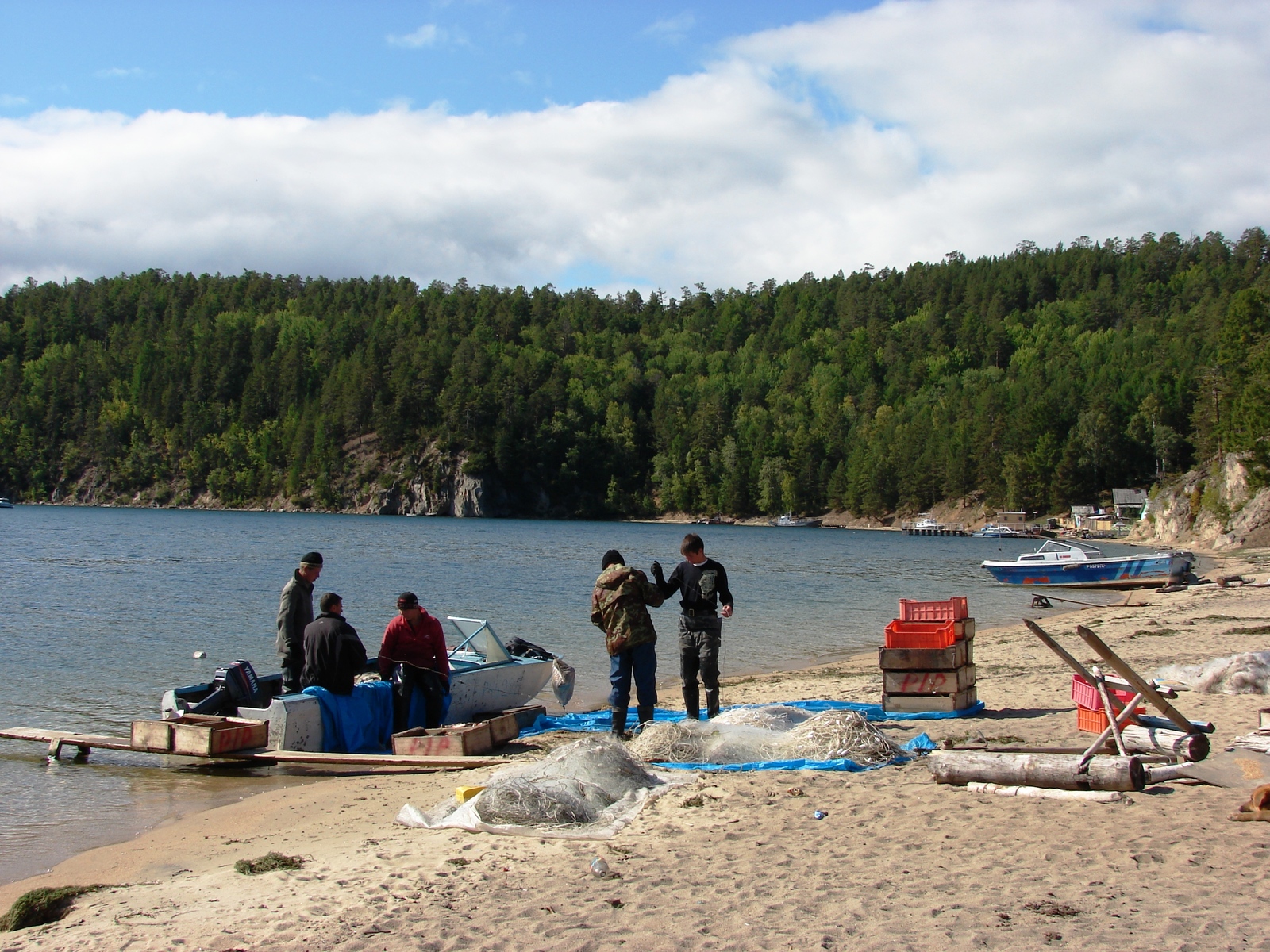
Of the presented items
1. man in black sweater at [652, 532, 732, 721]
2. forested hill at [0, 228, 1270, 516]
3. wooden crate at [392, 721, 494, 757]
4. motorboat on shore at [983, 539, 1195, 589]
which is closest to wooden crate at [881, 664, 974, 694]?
man in black sweater at [652, 532, 732, 721]

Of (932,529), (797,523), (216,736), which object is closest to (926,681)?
(216,736)

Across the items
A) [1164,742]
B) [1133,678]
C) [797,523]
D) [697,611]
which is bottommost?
[797,523]

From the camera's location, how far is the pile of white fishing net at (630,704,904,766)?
9.11 m

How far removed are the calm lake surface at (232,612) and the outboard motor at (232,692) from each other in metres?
0.68

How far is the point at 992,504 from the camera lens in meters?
115

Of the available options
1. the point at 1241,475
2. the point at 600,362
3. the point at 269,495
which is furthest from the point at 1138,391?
the point at 269,495

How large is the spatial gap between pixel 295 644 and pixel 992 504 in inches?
4466

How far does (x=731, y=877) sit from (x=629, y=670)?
3951 mm

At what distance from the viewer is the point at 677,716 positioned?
11.5m

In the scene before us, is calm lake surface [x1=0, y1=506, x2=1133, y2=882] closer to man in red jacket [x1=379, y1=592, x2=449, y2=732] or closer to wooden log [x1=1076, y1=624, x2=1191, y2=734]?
man in red jacket [x1=379, y1=592, x2=449, y2=732]

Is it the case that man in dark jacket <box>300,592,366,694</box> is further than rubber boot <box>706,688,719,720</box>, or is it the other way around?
rubber boot <box>706,688,719,720</box>

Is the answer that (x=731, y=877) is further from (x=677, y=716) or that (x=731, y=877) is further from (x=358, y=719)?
(x=358, y=719)

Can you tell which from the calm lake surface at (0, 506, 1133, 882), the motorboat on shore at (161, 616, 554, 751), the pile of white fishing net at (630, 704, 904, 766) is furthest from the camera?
the motorboat on shore at (161, 616, 554, 751)

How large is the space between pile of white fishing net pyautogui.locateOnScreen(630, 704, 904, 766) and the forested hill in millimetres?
108314
